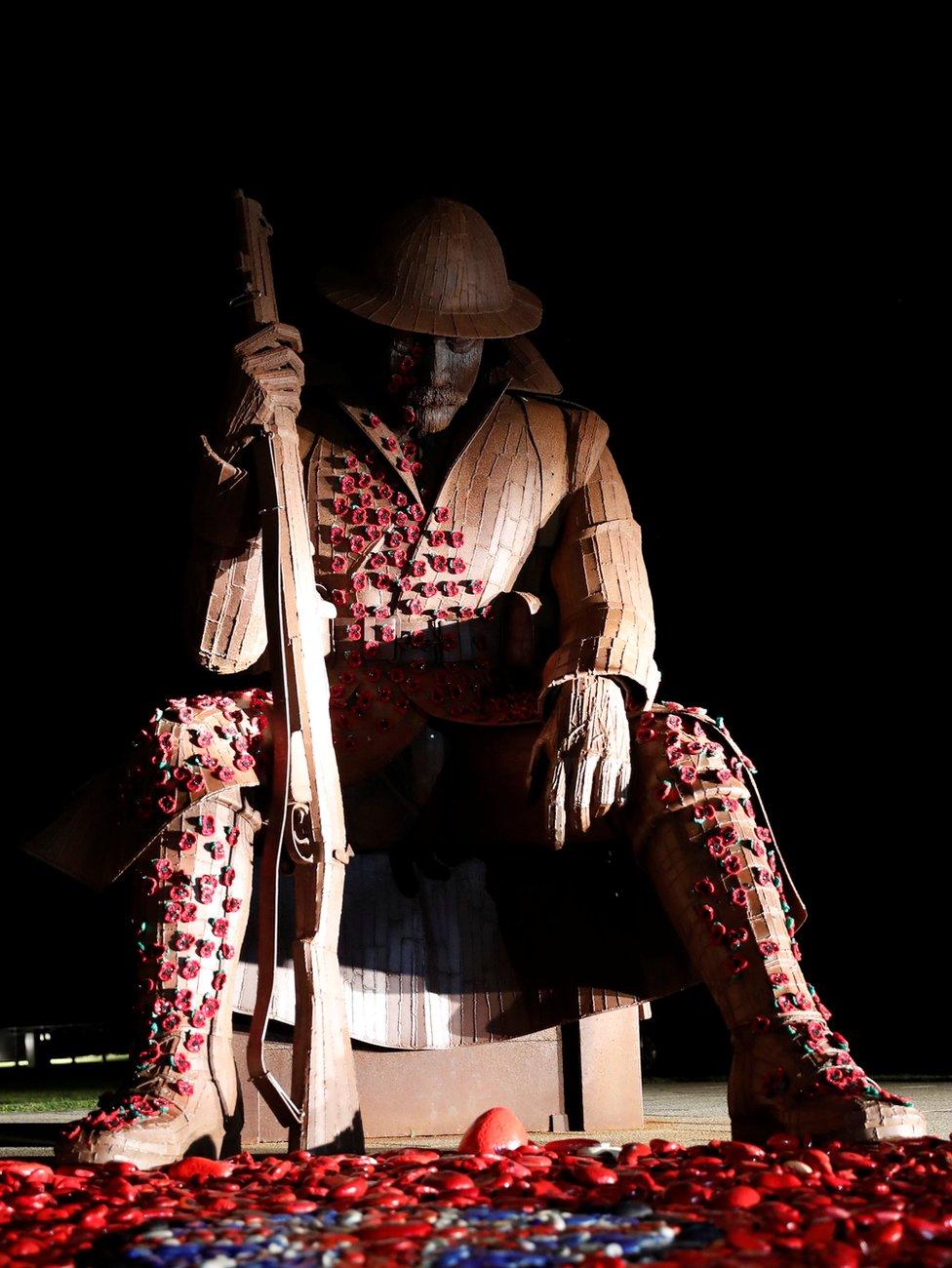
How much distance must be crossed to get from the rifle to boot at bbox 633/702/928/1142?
21.7 inches

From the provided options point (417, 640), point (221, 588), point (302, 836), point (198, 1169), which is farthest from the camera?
point (417, 640)

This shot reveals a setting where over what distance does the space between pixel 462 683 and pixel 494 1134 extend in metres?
0.84

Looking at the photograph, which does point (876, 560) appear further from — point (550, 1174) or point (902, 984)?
point (550, 1174)

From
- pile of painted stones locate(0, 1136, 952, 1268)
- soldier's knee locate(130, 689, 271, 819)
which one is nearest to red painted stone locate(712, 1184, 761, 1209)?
pile of painted stones locate(0, 1136, 952, 1268)

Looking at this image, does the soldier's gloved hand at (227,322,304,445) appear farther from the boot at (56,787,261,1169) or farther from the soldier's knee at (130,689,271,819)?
the boot at (56,787,261,1169)

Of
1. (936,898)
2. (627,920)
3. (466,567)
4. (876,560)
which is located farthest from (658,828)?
(936,898)

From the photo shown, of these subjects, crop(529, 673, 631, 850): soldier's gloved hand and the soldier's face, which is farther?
the soldier's face

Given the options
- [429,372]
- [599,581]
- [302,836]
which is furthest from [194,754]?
[429,372]

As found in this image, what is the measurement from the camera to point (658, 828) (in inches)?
113

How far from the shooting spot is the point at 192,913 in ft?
8.97

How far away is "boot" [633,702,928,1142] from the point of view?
262cm

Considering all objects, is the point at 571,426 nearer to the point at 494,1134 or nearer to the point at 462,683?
the point at 462,683

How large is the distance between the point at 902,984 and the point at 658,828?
2.47 metres

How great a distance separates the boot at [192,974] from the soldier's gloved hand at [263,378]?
0.62 metres
